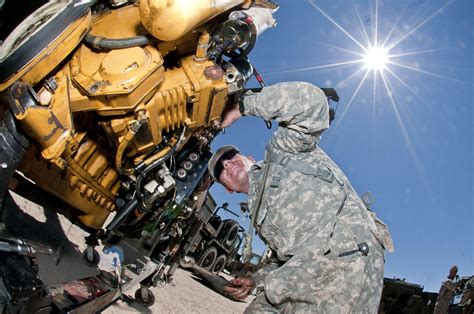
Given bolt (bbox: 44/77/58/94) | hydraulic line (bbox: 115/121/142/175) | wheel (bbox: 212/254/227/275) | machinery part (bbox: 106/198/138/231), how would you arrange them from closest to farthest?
bolt (bbox: 44/77/58/94) → hydraulic line (bbox: 115/121/142/175) → machinery part (bbox: 106/198/138/231) → wheel (bbox: 212/254/227/275)

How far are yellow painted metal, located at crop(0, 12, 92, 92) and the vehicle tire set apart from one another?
29.8ft

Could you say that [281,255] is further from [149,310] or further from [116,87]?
[149,310]

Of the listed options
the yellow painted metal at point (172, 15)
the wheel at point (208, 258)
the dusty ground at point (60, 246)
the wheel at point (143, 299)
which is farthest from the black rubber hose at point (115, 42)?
the wheel at point (208, 258)

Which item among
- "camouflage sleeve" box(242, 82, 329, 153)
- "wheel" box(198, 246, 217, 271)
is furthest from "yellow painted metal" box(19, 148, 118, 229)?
"wheel" box(198, 246, 217, 271)

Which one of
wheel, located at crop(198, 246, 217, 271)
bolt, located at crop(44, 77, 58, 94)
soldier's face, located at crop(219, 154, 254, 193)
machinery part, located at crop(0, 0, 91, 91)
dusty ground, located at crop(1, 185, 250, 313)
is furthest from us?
wheel, located at crop(198, 246, 217, 271)

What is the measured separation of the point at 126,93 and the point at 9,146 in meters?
0.73

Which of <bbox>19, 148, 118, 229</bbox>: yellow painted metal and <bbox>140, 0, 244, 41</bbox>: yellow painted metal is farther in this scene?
<bbox>19, 148, 118, 229</bbox>: yellow painted metal

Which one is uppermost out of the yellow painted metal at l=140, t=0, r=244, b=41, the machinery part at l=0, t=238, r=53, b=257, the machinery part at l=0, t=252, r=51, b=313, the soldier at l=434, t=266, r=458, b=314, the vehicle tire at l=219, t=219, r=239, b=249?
the soldier at l=434, t=266, r=458, b=314

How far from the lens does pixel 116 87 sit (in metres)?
2.25

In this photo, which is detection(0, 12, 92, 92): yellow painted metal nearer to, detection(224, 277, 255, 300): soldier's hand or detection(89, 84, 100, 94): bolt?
detection(89, 84, 100, 94): bolt

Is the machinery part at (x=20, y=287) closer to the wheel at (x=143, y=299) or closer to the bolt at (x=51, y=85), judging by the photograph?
the bolt at (x=51, y=85)

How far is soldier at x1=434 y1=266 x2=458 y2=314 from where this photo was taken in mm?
10055

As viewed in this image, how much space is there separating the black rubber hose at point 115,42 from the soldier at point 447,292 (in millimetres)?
10611

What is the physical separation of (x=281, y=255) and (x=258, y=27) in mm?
1900
